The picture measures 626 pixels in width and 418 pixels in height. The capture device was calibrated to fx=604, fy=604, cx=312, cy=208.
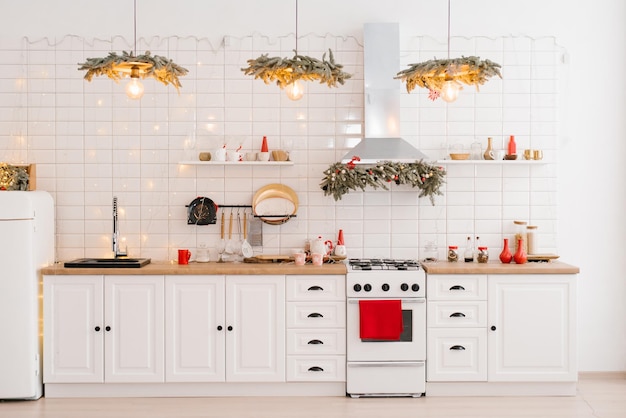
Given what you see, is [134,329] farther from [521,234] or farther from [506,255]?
[521,234]

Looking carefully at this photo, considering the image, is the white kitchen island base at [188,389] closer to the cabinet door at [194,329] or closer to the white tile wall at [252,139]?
the cabinet door at [194,329]

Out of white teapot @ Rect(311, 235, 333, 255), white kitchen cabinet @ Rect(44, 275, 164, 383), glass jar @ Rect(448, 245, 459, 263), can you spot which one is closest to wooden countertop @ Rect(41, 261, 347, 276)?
white kitchen cabinet @ Rect(44, 275, 164, 383)

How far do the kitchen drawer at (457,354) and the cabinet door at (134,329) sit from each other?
2.02 m

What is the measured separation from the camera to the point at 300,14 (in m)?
5.05

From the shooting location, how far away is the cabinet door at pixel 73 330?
14.7 ft

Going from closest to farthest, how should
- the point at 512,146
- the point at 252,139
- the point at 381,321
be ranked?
the point at 381,321 → the point at 512,146 → the point at 252,139

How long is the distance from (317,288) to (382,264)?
56cm

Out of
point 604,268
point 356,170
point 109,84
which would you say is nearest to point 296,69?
point 356,170

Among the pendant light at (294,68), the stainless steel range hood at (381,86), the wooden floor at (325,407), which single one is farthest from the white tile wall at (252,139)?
the pendant light at (294,68)

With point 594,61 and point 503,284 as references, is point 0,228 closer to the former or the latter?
point 503,284

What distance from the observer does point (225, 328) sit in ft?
14.7

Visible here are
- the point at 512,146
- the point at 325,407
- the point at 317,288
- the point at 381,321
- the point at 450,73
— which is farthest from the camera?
the point at 512,146

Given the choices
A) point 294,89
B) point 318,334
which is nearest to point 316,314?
point 318,334

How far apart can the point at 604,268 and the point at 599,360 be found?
77cm
